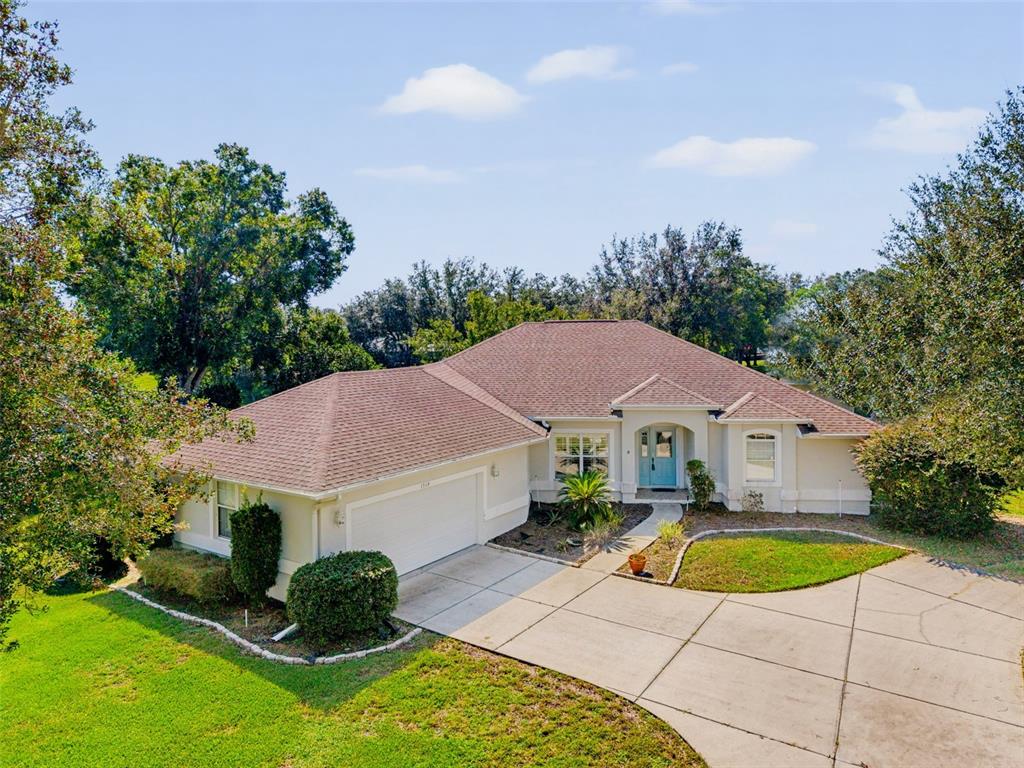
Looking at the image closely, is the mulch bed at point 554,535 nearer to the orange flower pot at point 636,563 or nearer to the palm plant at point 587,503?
the palm plant at point 587,503

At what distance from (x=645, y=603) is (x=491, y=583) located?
11.0 ft

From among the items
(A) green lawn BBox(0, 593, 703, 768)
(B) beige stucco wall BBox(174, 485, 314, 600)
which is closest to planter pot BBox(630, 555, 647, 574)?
(A) green lawn BBox(0, 593, 703, 768)

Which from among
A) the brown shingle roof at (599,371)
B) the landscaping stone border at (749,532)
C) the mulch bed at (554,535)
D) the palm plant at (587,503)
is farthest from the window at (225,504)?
the brown shingle roof at (599,371)

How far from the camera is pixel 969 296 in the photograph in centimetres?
1121

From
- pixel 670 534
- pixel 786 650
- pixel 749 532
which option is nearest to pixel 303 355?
pixel 670 534

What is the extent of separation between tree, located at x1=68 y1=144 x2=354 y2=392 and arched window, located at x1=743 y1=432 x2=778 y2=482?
88.8 feet

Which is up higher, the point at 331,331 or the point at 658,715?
the point at 331,331

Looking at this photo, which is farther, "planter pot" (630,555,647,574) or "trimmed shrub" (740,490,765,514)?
"trimmed shrub" (740,490,765,514)

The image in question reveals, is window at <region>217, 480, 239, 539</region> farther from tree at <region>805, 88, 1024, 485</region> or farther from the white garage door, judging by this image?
tree at <region>805, 88, 1024, 485</region>

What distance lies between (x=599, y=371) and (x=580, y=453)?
3.70 meters

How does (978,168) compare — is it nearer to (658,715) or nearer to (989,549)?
(989,549)

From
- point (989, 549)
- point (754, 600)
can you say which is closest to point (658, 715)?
point (754, 600)

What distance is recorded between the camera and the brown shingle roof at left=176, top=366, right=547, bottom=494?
12.5 metres

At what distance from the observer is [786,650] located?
10078mm
